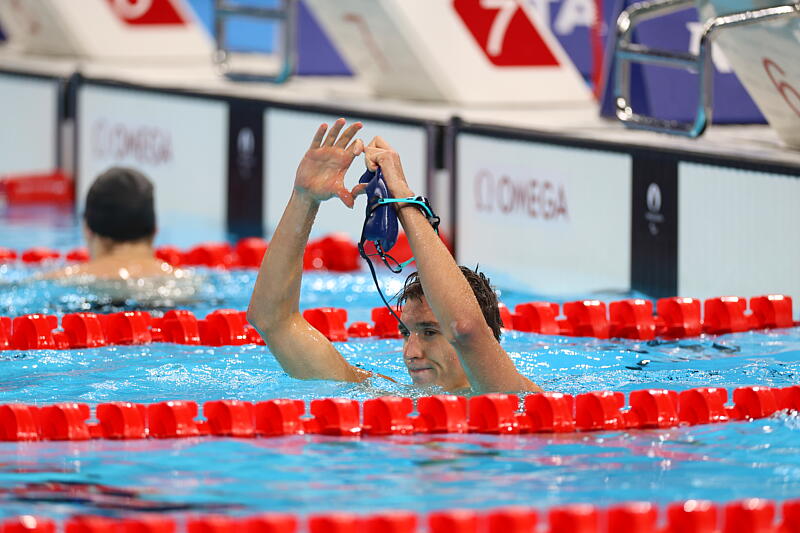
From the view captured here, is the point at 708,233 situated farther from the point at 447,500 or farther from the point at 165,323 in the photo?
the point at 447,500

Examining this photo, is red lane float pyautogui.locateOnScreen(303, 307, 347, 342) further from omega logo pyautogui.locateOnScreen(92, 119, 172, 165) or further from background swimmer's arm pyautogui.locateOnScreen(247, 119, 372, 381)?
omega logo pyautogui.locateOnScreen(92, 119, 172, 165)

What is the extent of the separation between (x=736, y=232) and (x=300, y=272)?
93.4 inches

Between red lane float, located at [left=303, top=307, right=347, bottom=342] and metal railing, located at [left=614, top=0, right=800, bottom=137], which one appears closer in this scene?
red lane float, located at [left=303, top=307, right=347, bottom=342]

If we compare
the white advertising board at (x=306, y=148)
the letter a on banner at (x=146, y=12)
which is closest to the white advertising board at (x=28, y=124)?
the letter a on banner at (x=146, y=12)

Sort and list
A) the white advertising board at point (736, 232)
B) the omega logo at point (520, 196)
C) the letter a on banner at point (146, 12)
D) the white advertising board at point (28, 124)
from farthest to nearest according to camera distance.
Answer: the letter a on banner at point (146, 12)
the white advertising board at point (28, 124)
the omega logo at point (520, 196)
the white advertising board at point (736, 232)

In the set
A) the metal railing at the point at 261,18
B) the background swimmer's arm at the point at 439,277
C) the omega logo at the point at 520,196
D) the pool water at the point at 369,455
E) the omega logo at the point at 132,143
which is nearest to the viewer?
the pool water at the point at 369,455

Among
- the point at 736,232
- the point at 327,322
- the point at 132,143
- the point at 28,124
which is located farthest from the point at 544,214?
the point at 28,124

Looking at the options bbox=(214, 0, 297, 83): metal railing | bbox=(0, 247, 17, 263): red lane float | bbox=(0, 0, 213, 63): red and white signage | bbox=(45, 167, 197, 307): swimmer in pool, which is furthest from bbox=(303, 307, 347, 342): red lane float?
bbox=(0, 0, 213, 63): red and white signage

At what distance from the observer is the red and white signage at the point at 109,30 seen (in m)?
11.2

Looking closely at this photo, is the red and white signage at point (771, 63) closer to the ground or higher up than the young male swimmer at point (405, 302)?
higher up

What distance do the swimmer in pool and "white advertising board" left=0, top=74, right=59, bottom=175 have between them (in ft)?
13.6

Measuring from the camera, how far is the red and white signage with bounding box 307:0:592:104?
828cm

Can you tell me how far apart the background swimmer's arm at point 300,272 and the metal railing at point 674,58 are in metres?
2.41

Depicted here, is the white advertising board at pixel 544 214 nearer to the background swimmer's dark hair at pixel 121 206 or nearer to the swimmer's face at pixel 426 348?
the background swimmer's dark hair at pixel 121 206
